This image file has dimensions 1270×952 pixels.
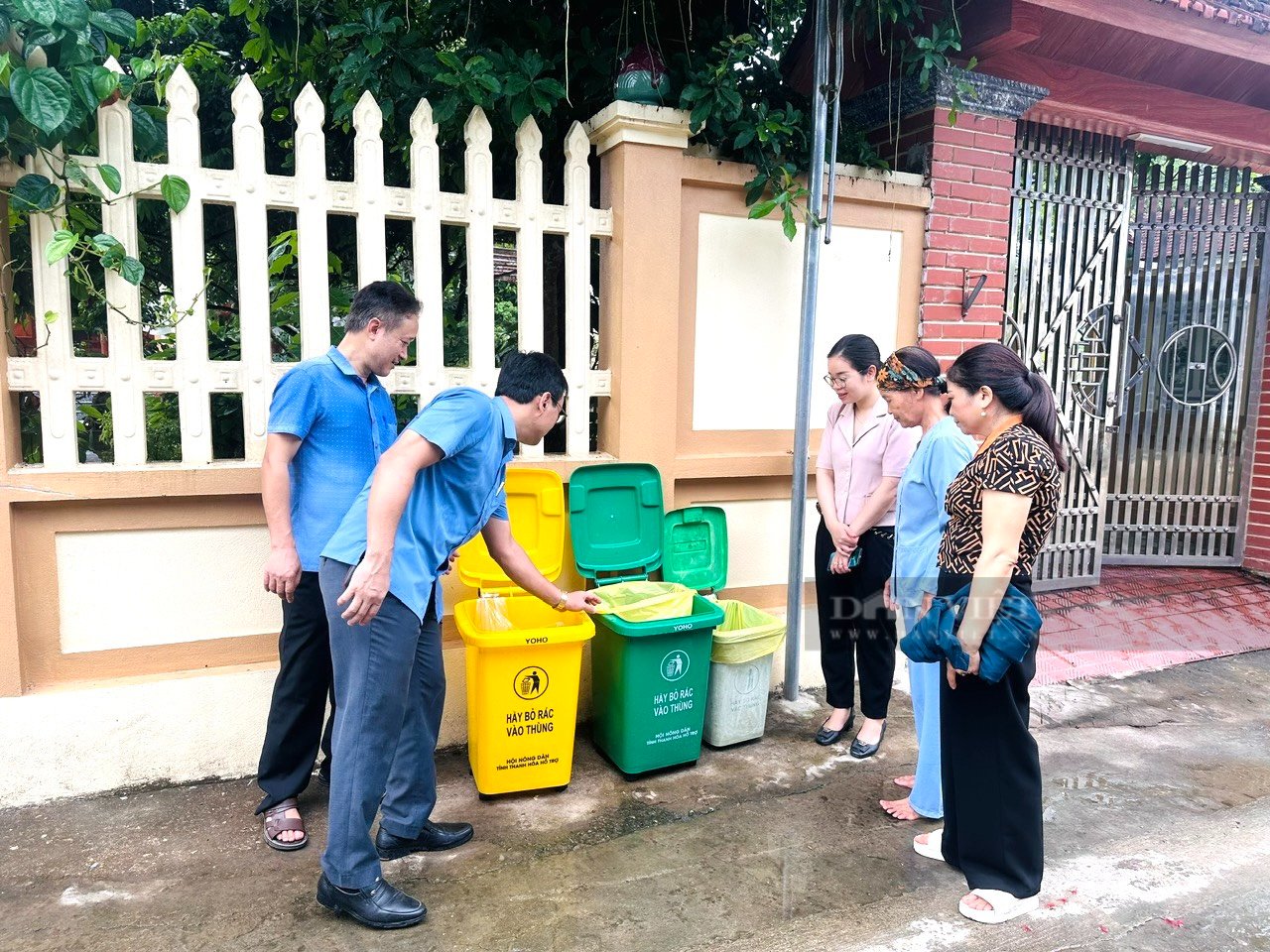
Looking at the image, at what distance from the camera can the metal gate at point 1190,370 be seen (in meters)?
6.46

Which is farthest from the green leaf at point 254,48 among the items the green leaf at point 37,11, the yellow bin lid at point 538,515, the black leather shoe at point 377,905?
the black leather shoe at point 377,905

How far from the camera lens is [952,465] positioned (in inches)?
122

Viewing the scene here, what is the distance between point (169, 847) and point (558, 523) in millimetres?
1877

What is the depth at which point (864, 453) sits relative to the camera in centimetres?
381

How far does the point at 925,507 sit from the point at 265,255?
271 centimetres

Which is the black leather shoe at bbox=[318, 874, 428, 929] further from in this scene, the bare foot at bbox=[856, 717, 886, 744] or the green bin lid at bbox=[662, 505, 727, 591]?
the bare foot at bbox=[856, 717, 886, 744]

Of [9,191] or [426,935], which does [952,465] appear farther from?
[9,191]

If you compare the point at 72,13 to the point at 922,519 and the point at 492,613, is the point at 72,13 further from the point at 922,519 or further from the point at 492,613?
the point at 922,519

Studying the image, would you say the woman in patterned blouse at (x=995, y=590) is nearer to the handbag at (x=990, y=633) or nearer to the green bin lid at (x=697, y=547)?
the handbag at (x=990, y=633)

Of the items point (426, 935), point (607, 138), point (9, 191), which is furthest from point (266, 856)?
point (607, 138)

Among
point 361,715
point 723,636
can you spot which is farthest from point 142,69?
point 723,636

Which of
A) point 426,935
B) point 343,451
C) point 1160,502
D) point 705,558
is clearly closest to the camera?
point 426,935

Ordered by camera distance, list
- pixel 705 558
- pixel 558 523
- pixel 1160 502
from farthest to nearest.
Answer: pixel 1160 502, pixel 705 558, pixel 558 523

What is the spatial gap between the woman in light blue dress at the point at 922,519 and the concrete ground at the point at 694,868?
18 centimetres
